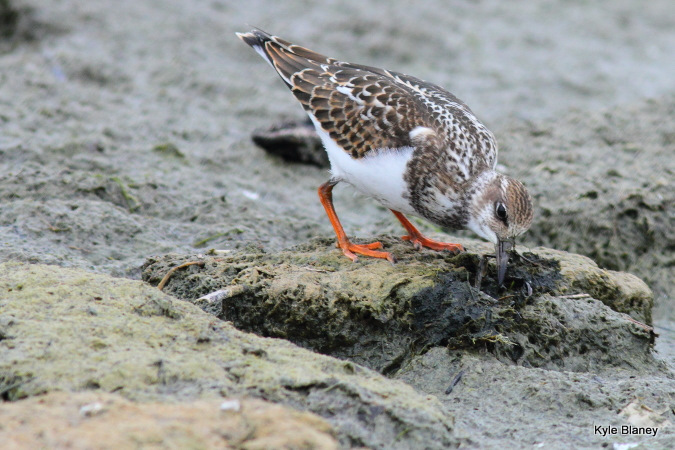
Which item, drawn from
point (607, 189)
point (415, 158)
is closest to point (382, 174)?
point (415, 158)

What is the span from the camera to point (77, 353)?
339cm

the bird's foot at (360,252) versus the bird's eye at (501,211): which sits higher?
the bird's eye at (501,211)

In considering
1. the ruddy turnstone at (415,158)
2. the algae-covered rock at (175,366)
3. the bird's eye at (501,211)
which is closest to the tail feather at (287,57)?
the ruddy turnstone at (415,158)

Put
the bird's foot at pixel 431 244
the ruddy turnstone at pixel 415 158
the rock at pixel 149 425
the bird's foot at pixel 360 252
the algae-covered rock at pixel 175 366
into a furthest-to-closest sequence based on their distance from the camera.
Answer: the bird's foot at pixel 431 244 → the bird's foot at pixel 360 252 → the ruddy turnstone at pixel 415 158 → the algae-covered rock at pixel 175 366 → the rock at pixel 149 425

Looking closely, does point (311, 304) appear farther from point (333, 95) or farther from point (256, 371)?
point (333, 95)

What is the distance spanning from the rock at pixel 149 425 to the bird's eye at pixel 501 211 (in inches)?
86.3

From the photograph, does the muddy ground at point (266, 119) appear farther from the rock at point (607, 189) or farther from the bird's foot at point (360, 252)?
the bird's foot at point (360, 252)

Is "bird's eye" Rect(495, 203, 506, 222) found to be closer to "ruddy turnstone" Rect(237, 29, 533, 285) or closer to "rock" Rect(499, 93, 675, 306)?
"ruddy turnstone" Rect(237, 29, 533, 285)

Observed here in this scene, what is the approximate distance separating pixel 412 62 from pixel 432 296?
20.4 ft

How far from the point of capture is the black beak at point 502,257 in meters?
4.76

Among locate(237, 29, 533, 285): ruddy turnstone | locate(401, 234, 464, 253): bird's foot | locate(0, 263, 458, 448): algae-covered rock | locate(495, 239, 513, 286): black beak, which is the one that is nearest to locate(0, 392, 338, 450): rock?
locate(0, 263, 458, 448): algae-covered rock

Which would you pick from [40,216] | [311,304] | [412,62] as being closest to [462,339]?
[311,304]

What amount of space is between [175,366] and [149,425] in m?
0.51

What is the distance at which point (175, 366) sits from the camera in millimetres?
3344
